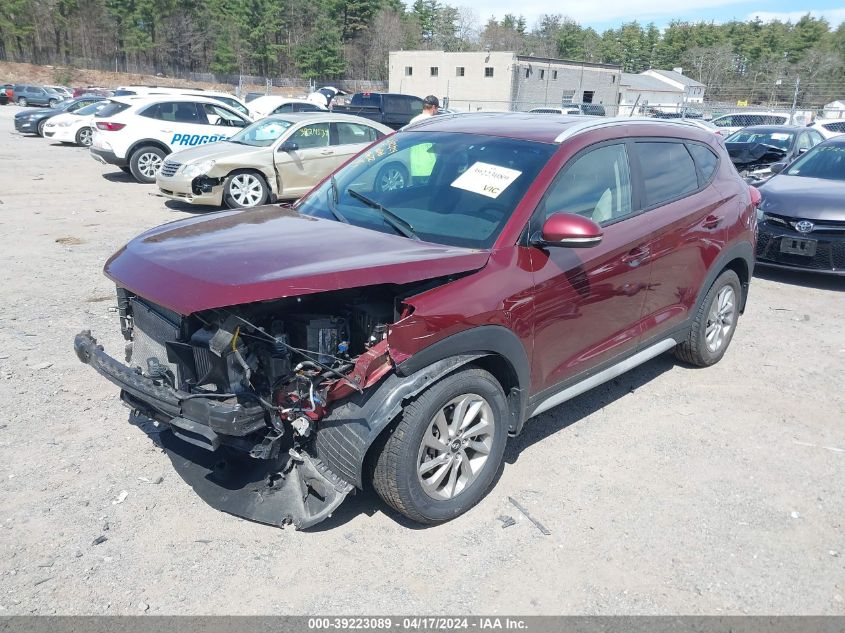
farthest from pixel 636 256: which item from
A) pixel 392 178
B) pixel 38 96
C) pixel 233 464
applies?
pixel 38 96

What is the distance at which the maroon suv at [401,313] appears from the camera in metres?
2.91

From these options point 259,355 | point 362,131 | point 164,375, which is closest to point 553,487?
point 259,355

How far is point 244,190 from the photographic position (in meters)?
10.7

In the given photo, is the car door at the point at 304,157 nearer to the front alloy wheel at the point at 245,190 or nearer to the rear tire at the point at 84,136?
the front alloy wheel at the point at 245,190

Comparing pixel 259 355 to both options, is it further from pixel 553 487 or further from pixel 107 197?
pixel 107 197

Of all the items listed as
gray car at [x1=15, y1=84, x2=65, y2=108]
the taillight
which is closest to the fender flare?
the taillight

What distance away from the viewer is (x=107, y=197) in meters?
12.2

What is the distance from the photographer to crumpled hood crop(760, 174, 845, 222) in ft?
24.4

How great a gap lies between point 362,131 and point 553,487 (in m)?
9.37

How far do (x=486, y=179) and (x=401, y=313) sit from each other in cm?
117

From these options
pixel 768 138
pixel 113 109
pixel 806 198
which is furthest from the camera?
pixel 113 109

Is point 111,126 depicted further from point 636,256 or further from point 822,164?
point 822,164

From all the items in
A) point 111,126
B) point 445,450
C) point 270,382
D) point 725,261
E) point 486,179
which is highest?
point 486,179

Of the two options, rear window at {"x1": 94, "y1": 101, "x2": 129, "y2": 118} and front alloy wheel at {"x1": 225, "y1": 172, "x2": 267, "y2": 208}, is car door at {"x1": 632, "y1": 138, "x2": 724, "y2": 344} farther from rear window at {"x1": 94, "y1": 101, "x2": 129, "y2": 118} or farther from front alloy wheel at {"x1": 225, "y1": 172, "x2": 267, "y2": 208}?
rear window at {"x1": 94, "y1": 101, "x2": 129, "y2": 118}
